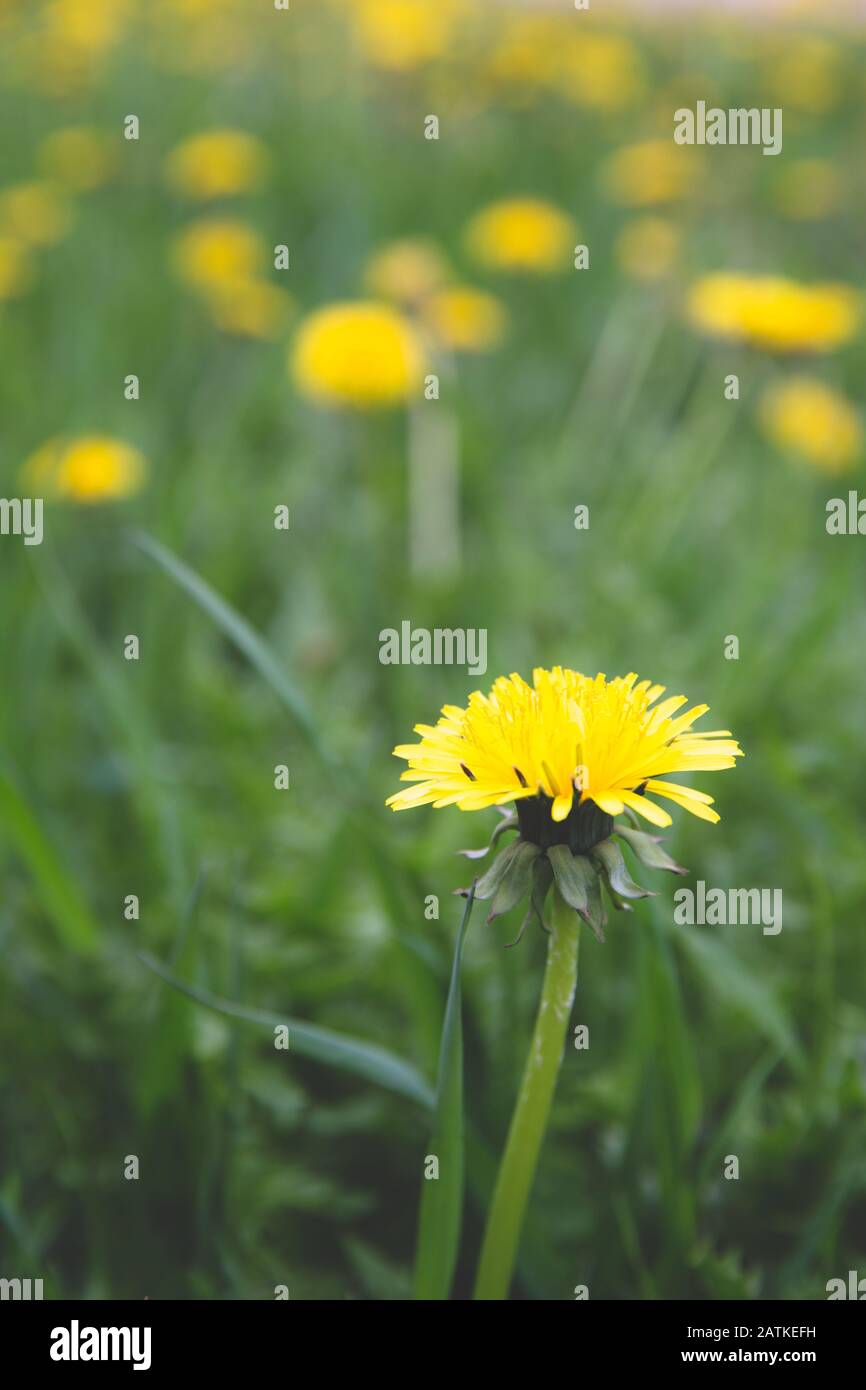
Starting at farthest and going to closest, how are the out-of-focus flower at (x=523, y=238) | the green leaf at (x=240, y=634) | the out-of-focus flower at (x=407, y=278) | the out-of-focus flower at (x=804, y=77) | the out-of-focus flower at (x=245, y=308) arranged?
1. the out-of-focus flower at (x=804, y=77)
2. the out-of-focus flower at (x=245, y=308)
3. the out-of-focus flower at (x=523, y=238)
4. the out-of-focus flower at (x=407, y=278)
5. the green leaf at (x=240, y=634)

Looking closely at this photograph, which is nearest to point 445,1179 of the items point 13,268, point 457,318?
point 457,318

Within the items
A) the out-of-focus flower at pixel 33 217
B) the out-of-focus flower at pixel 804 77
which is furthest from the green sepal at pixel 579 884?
the out-of-focus flower at pixel 804 77

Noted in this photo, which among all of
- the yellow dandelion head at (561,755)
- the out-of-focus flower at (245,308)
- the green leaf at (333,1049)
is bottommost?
the green leaf at (333,1049)

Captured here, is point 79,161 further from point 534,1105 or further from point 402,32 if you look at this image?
point 534,1105

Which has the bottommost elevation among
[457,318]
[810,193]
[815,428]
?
[815,428]

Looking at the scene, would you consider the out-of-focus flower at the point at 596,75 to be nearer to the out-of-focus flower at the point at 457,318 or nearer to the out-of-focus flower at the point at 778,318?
the out-of-focus flower at the point at 457,318

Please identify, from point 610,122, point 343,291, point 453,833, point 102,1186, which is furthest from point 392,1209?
point 610,122
